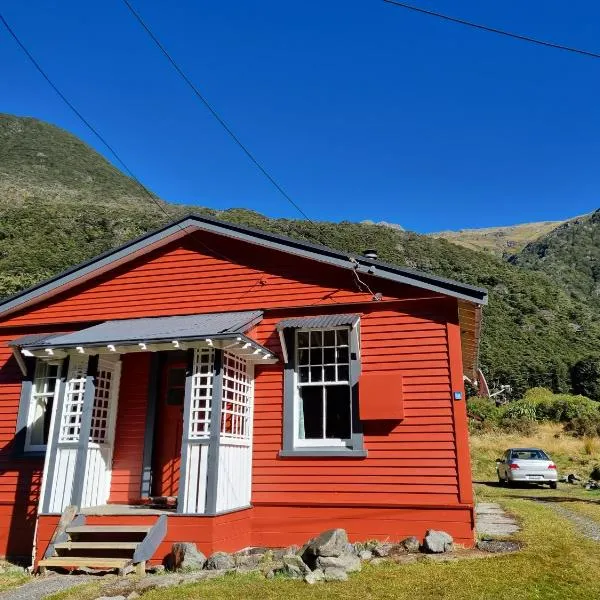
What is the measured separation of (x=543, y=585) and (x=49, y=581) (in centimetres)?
610

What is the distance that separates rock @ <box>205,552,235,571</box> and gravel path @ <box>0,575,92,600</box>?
1.63 meters

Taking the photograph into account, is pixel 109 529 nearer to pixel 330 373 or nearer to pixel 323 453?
pixel 323 453

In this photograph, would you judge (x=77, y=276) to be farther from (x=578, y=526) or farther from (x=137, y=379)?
(x=578, y=526)

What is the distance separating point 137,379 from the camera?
1006 centimetres

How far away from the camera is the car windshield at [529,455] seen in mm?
18688

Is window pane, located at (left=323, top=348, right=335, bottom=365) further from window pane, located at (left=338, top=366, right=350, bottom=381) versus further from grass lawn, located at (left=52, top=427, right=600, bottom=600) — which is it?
grass lawn, located at (left=52, top=427, right=600, bottom=600)

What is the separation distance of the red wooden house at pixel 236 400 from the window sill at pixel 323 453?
0.02m

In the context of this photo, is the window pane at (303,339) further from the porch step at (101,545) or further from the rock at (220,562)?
the rock at (220,562)

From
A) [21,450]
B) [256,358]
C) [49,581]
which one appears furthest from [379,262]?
[21,450]

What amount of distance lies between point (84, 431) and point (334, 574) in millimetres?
4694

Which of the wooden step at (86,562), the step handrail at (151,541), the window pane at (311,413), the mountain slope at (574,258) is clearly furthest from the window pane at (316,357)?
the mountain slope at (574,258)

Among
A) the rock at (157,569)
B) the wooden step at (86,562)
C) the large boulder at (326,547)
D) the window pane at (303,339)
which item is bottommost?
the rock at (157,569)

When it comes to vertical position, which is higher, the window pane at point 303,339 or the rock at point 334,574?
the window pane at point 303,339

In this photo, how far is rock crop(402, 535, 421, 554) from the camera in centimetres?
744
